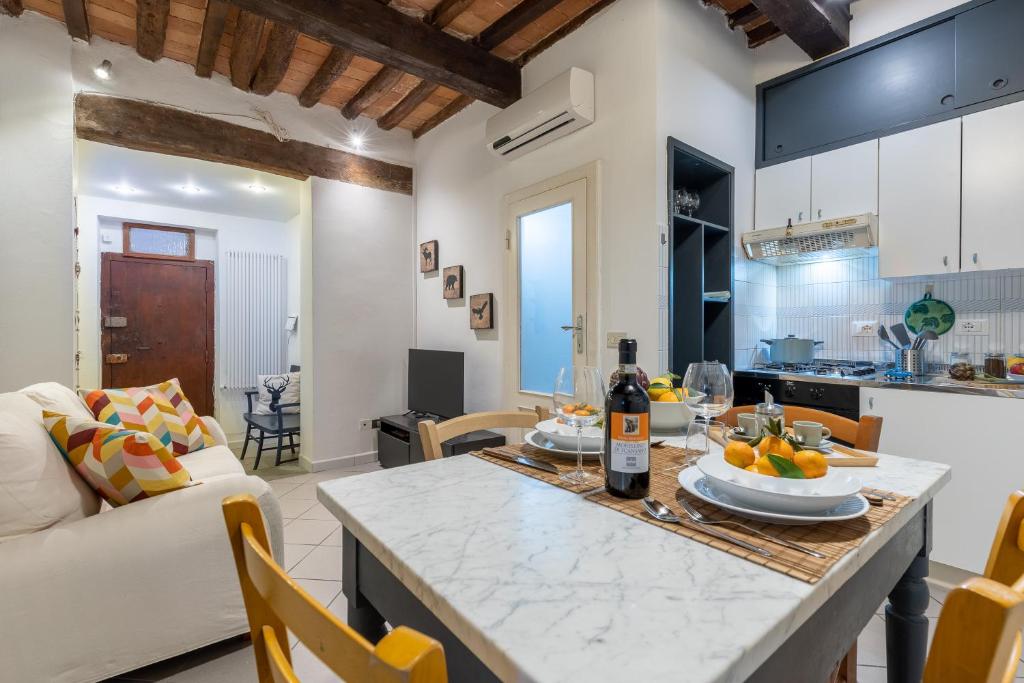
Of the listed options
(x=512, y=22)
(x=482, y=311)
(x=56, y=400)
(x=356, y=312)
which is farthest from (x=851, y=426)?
(x=356, y=312)

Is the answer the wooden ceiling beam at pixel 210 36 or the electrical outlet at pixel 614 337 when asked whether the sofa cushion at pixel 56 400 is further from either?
the electrical outlet at pixel 614 337

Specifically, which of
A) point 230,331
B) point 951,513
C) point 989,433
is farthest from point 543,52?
point 230,331

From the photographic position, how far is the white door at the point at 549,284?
111 inches

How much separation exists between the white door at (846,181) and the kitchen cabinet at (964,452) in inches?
40.7

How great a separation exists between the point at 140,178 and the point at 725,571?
208 inches

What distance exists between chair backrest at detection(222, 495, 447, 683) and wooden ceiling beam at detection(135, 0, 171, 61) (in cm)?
328

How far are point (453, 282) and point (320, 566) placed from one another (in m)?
2.26

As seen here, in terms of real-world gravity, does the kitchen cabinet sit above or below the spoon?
below

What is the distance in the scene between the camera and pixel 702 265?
278 centimetres

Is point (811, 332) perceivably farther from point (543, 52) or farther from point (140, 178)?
point (140, 178)

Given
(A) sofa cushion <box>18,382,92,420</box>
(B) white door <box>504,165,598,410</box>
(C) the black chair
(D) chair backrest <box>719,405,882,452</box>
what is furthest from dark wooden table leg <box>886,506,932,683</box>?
(C) the black chair

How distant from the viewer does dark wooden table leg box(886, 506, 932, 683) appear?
1.00m

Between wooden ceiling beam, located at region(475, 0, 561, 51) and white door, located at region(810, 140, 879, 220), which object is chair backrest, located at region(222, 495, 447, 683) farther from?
white door, located at region(810, 140, 879, 220)

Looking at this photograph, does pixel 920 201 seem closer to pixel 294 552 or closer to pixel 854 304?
pixel 854 304
